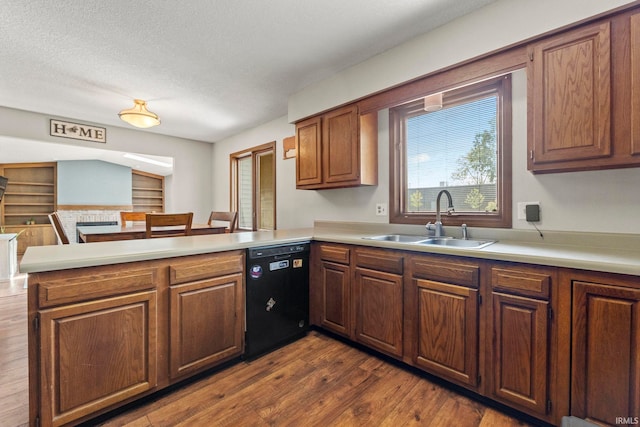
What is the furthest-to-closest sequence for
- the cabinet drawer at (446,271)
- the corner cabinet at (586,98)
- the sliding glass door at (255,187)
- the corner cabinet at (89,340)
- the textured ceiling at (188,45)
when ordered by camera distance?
the sliding glass door at (255,187), the textured ceiling at (188,45), the cabinet drawer at (446,271), the corner cabinet at (586,98), the corner cabinet at (89,340)

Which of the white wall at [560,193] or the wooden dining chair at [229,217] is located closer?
the white wall at [560,193]

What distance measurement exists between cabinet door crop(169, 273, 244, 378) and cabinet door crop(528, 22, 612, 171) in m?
2.09

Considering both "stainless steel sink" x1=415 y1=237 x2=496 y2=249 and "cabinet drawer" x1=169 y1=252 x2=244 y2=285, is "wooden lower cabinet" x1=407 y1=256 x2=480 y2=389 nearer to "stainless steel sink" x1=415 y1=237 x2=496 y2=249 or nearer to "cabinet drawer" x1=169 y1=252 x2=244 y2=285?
"stainless steel sink" x1=415 y1=237 x2=496 y2=249

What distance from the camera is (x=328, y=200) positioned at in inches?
128

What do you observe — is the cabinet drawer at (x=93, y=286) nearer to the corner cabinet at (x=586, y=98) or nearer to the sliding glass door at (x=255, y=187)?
the corner cabinet at (x=586, y=98)

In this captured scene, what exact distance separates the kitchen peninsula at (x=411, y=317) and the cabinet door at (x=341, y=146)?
88 cm

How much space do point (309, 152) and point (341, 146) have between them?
1.50ft

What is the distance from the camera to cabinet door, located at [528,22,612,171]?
142 centimetres

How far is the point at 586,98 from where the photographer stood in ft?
4.80

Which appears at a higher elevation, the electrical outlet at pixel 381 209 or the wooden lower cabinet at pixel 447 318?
the electrical outlet at pixel 381 209

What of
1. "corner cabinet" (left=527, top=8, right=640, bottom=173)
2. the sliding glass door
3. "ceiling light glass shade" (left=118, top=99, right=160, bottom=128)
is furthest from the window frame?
"ceiling light glass shade" (left=118, top=99, right=160, bottom=128)

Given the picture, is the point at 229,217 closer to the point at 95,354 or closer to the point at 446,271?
the point at 95,354

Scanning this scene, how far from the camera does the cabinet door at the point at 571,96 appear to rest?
1.42 metres

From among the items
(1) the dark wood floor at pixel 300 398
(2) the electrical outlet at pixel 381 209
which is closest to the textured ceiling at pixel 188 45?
(2) the electrical outlet at pixel 381 209
